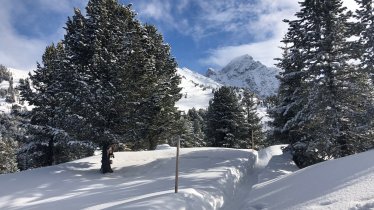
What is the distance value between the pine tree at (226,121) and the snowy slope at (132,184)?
19611mm

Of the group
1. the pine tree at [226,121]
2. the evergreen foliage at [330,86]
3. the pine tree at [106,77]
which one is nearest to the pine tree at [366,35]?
the evergreen foliage at [330,86]

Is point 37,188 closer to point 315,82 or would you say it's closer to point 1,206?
point 1,206

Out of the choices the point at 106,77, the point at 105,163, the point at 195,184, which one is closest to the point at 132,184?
the point at 195,184

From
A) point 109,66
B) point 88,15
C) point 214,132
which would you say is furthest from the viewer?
point 214,132

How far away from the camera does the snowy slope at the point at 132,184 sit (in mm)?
14228

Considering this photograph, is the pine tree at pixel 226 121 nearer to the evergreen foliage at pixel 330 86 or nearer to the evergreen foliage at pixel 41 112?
the evergreen foliage at pixel 41 112

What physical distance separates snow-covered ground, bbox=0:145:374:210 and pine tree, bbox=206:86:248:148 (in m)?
18.1

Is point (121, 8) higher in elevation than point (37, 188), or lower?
higher

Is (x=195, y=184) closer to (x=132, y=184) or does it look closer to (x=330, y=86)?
(x=132, y=184)

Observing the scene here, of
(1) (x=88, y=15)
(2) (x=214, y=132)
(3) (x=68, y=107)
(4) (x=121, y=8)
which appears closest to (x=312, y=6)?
(4) (x=121, y=8)

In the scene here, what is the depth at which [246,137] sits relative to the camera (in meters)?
52.1

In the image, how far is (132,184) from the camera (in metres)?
19.4

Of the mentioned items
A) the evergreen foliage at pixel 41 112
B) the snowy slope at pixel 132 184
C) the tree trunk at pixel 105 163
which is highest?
the evergreen foliage at pixel 41 112

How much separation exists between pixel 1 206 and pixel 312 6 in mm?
20146
